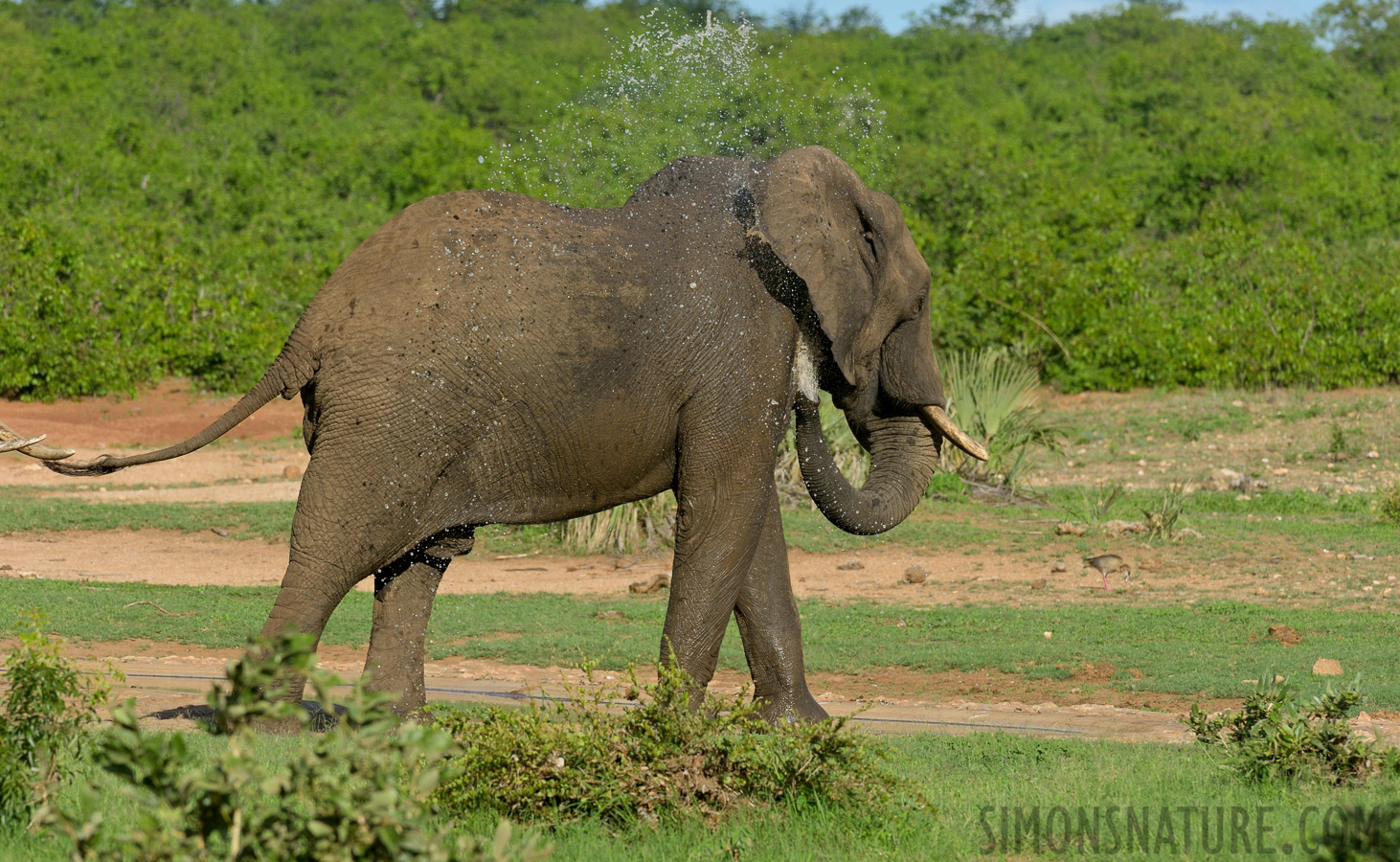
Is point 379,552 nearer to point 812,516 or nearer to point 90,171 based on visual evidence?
point 812,516

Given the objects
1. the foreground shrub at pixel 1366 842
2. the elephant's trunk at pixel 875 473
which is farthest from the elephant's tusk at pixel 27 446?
the foreground shrub at pixel 1366 842

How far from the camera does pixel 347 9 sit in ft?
195

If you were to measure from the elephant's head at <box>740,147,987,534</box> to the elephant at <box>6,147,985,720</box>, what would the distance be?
0.01 metres

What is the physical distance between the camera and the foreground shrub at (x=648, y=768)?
4.84 meters

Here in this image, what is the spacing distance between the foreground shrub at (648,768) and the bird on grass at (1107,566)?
659 centimetres

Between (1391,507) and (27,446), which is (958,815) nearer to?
(27,446)

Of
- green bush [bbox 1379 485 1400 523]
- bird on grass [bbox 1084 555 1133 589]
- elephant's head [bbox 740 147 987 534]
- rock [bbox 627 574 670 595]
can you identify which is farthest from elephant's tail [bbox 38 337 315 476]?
green bush [bbox 1379 485 1400 523]

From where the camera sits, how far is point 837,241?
20.6 ft

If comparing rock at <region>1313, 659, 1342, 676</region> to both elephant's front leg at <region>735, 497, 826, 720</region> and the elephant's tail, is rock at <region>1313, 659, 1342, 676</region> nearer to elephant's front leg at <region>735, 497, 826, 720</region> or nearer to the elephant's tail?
elephant's front leg at <region>735, 497, 826, 720</region>

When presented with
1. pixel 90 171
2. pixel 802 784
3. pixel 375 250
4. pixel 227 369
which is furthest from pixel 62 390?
pixel 802 784

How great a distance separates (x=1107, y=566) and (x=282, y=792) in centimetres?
881

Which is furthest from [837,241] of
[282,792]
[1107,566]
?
[1107,566]

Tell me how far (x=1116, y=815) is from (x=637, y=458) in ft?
7.32

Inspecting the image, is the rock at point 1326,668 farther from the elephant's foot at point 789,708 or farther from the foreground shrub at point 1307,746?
the elephant's foot at point 789,708
